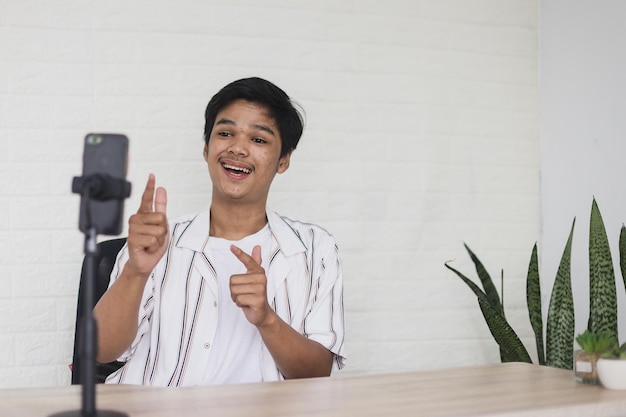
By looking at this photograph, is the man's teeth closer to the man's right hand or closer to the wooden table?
the man's right hand

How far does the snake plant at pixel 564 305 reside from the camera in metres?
2.42

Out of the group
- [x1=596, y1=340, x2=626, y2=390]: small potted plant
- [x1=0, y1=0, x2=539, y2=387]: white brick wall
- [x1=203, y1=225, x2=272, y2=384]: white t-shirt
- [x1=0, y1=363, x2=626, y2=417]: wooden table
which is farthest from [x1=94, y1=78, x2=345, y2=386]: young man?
[x1=596, y1=340, x2=626, y2=390]: small potted plant

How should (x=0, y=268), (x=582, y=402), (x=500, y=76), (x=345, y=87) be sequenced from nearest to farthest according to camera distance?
(x=582, y=402), (x=0, y=268), (x=345, y=87), (x=500, y=76)

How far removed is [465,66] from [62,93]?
4.95ft

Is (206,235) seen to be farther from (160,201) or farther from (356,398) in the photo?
(356,398)

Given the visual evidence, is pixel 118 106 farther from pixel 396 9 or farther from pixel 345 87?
pixel 396 9

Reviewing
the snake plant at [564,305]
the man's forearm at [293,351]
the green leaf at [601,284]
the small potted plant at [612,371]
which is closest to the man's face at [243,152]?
the man's forearm at [293,351]

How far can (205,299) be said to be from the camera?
2.16 m

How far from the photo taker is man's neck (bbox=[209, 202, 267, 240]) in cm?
233

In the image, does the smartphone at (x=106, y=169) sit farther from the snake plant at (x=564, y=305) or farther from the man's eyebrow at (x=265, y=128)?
the snake plant at (x=564, y=305)

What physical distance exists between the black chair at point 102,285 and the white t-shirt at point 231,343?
0.30m

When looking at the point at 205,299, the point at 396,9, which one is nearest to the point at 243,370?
the point at 205,299

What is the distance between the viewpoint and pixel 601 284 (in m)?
2.42

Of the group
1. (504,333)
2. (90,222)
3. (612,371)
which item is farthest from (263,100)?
(90,222)
